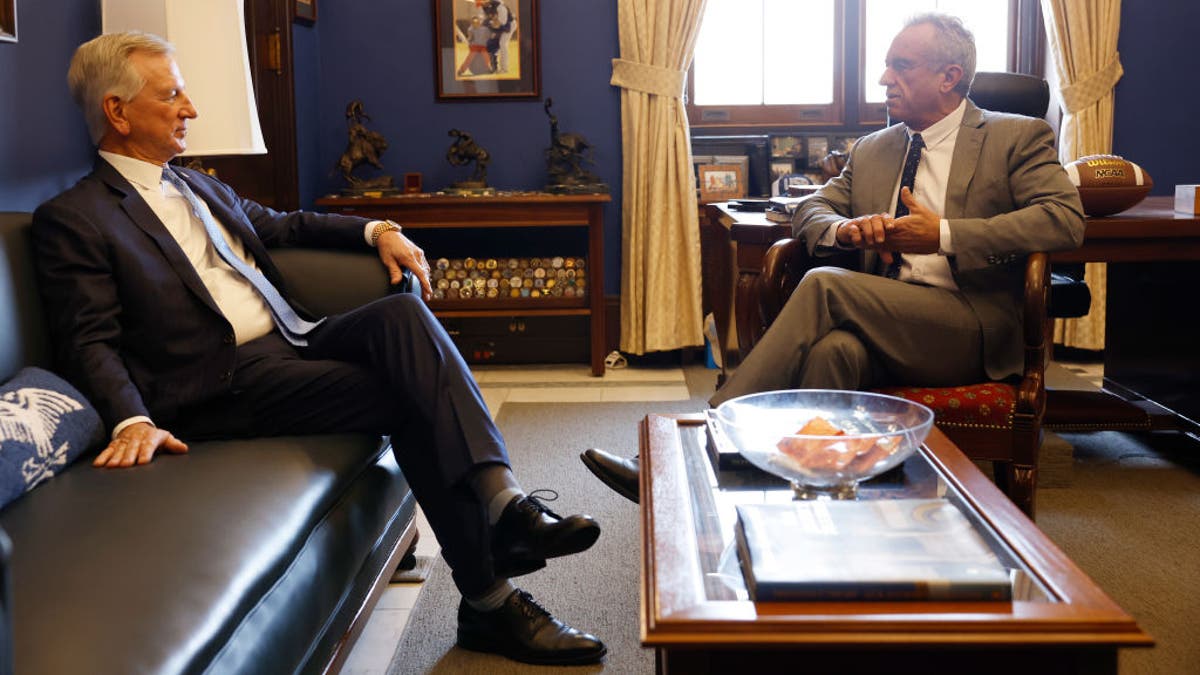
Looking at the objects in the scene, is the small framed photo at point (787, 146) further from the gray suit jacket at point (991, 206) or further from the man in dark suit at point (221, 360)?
the man in dark suit at point (221, 360)

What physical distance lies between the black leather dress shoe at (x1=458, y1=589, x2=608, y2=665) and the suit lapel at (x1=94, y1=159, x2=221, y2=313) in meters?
0.80

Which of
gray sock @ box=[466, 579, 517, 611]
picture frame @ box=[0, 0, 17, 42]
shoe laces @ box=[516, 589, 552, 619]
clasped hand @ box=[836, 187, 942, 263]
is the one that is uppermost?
picture frame @ box=[0, 0, 17, 42]

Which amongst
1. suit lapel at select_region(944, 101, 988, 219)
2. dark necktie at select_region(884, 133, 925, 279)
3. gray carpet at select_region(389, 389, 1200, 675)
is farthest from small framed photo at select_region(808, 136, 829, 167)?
suit lapel at select_region(944, 101, 988, 219)

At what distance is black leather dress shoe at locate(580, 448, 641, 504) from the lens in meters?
2.20

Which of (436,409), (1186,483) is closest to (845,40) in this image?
(1186,483)

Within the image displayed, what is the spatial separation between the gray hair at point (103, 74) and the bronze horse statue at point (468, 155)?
2.53 m

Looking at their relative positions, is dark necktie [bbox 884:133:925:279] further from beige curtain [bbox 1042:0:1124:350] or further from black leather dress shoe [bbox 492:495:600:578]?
beige curtain [bbox 1042:0:1124:350]

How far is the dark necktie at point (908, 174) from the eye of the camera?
2887 millimetres

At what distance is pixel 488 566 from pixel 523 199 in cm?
281

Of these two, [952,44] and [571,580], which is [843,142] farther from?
[571,580]

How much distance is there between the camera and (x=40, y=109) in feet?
8.30

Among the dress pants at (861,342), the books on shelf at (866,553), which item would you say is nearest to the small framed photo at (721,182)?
the dress pants at (861,342)

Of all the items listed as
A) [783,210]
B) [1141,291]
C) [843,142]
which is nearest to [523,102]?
[843,142]

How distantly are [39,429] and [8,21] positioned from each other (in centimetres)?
104
